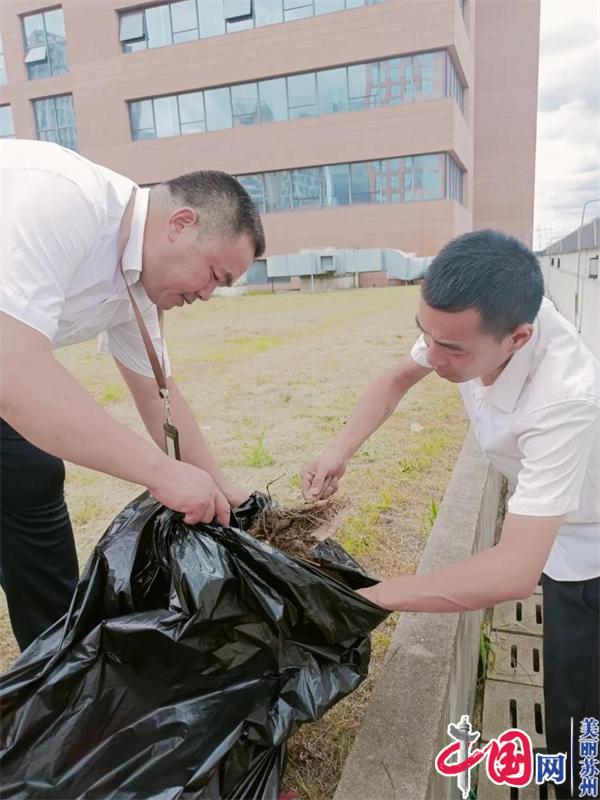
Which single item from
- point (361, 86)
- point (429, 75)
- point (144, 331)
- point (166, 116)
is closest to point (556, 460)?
point (144, 331)

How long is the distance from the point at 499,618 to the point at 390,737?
1381mm

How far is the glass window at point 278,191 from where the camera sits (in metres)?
22.5

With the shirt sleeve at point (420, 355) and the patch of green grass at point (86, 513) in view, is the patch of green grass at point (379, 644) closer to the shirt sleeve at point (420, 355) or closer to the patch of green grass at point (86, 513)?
the shirt sleeve at point (420, 355)

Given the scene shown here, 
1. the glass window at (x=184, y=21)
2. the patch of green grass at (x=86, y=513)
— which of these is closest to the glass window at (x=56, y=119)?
the glass window at (x=184, y=21)

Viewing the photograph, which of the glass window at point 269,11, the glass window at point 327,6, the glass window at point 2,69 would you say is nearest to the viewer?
the glass window at point 327,6

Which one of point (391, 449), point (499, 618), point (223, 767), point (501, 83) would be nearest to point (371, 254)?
point (501, 83)

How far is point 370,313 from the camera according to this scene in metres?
11.6

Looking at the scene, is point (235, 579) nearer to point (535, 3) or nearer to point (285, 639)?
point (285, 639)

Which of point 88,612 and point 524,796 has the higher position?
point 88,612

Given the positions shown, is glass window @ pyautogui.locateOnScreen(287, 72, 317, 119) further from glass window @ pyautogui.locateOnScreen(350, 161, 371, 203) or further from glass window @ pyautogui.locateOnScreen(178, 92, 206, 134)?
glass window @ pyautogui.locateOnScreen(178, 92, 206, 134)

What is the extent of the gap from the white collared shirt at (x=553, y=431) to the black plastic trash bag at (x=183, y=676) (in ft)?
1.53

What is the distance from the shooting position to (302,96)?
21891 millimetres

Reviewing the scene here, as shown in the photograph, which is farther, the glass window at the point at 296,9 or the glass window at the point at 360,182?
the glass window at the point at 360,182

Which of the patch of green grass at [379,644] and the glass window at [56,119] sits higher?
the glass window at [56,119]
